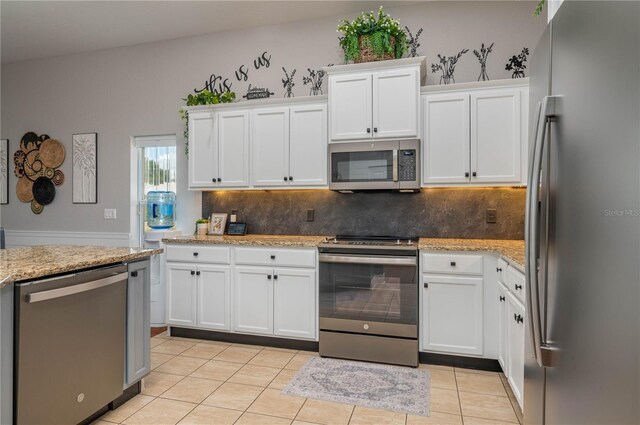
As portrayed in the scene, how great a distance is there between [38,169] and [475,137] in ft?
16.9

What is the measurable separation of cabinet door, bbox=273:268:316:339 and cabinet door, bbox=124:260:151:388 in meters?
1.09

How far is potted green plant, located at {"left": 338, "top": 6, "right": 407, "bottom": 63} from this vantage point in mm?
3230

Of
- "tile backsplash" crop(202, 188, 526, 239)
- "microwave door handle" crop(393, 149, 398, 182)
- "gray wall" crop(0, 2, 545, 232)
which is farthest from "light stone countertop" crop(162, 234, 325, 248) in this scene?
"microwave door handle" crop(393, 149, 398, 182)

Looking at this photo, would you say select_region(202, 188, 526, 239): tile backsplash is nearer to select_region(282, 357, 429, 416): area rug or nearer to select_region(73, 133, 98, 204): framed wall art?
select_region(282, 357, 429, 416): area rug

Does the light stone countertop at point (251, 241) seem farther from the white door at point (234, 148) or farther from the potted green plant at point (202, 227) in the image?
the white door at point (234, 148)

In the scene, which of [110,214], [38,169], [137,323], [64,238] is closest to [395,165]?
[137,323]

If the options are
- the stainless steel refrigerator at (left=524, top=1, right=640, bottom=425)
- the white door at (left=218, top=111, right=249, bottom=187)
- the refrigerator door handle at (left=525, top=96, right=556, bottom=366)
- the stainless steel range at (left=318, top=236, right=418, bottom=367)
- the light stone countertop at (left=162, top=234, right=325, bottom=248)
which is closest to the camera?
the stainless steel refrigerator at (left=524, top=1, right=640, bottom=425)

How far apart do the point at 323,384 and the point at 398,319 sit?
0.76m

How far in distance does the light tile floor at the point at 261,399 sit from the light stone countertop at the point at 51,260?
3.00 feet

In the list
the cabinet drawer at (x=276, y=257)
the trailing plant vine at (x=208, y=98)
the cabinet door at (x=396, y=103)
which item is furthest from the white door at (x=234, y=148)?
the cabinet door at (x=396, y=103)

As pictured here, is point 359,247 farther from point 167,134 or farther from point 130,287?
point 167,134

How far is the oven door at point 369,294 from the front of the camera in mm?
2941

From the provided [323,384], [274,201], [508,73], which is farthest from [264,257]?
[508,73]

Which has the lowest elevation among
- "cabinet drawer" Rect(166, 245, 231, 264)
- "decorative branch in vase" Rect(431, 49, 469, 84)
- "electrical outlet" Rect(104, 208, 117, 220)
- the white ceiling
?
"cabinet drawer" Rect(166, 245, 231, 264)
